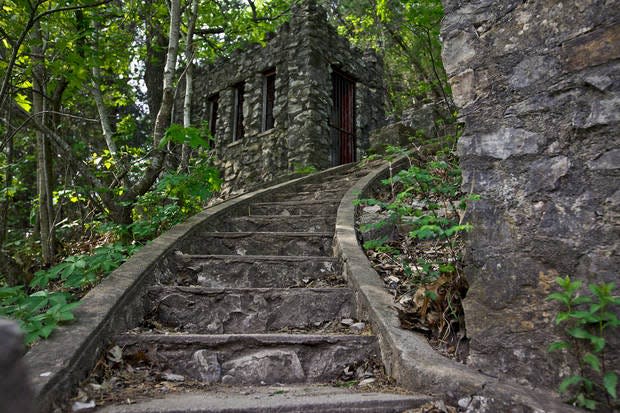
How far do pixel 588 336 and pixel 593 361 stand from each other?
0.26ft

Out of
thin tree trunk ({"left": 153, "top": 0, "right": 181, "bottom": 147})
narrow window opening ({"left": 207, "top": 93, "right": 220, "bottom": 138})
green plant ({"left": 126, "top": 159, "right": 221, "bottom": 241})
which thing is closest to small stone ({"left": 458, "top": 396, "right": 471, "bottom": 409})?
green plant ({"left": 126, "top": 159, "right": 221, "bottom": 241})

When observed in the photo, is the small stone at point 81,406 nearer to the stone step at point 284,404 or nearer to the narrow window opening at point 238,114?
the stone step at point 284,404

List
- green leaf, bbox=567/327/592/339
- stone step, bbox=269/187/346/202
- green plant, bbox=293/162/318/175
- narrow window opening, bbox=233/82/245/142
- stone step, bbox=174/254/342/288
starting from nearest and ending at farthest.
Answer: green leaf, bbox=567/327/592/339 → stone step, bbox=174/254/342/288 → stone step, bbox=269/187/346/202 → green plant, bbox=293/162/318/175 → narrow window opening, bbox=233/82/245/142

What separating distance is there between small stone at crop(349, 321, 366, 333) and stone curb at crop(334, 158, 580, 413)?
2.2 inches

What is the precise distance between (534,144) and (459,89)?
0.44m

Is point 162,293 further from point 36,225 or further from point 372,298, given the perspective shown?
point 36,225

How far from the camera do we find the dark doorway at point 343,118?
29.5ft

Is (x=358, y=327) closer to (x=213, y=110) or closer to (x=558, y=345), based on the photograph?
(x=558, y=345)

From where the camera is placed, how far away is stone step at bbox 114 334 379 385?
81.1 inches

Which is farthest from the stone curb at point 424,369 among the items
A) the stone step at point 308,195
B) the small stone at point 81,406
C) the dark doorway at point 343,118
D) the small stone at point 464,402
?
the dark doorway at point 343,118

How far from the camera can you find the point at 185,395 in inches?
68.5

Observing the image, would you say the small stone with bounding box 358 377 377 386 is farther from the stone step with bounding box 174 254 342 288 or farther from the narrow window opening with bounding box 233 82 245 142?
the narrow window opening with bounding box 233 82 245 142

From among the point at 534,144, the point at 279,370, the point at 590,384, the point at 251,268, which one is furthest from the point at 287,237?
the point at 590,384

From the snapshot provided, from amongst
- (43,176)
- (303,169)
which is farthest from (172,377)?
(303,169)
